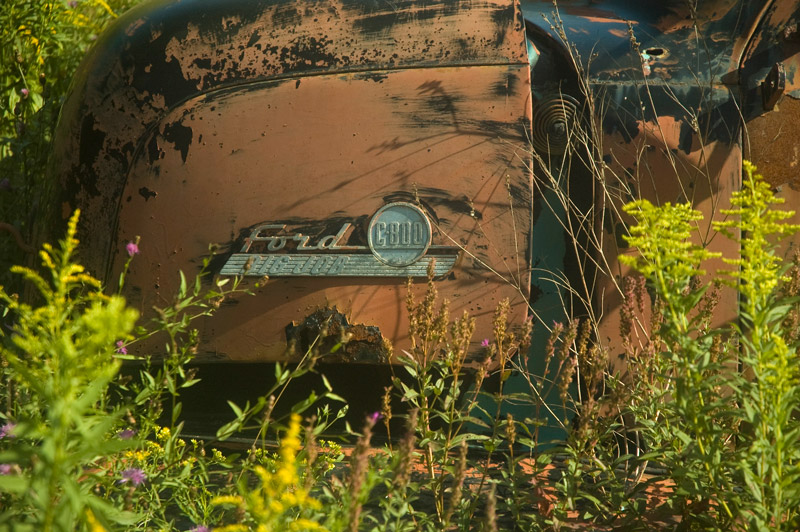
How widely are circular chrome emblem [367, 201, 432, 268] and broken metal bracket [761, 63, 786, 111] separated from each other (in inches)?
40.3

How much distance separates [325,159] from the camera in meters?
2.15

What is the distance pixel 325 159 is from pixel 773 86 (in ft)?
4.13

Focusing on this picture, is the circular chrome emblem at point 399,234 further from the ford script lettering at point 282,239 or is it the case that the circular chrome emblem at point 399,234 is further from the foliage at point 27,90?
the foliage at point 27,90

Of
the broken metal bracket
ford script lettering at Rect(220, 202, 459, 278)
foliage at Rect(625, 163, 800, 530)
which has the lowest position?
foliage at Rect(625, 163, 800, 530)

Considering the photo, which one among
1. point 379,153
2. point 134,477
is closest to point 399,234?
point 379,153

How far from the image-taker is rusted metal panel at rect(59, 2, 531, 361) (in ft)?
7.02

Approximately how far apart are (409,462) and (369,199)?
3.05 feet

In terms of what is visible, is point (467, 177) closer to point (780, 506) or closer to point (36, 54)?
point (780, 506)

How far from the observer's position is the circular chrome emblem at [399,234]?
6.97ft

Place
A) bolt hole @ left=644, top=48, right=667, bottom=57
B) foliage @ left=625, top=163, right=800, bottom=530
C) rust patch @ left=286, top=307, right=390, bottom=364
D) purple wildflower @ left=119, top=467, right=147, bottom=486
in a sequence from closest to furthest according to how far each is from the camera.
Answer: foliage @ left=625, top=163, right=800, bottom=530
purple wildflower @ left=119, top=467, right=147, bottom=486
rust patch @ left=286, top=307, right=390, bottom=364
bolt hole @ left=644, top=48, right=667, bottom=57

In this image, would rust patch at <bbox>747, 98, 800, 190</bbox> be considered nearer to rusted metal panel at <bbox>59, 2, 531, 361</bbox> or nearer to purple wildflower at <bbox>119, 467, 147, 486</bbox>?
rusted metal panel at <bbox>59, 2, 531, 361</bbox>

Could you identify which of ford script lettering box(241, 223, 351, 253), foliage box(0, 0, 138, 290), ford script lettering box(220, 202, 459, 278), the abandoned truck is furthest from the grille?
foliage box(0, 0, 138, 290)

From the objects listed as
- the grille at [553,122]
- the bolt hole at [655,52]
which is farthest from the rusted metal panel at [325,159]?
the bolt hole at [655,52]

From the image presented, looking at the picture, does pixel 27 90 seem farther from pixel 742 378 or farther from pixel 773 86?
pixel 742 378
